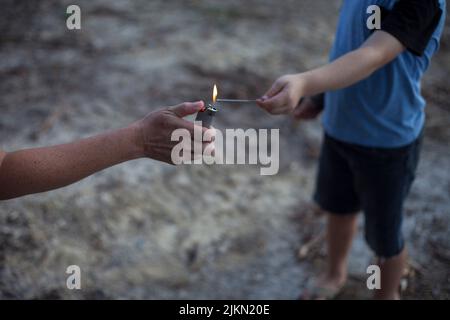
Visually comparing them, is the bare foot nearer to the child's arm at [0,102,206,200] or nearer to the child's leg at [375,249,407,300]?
the child's leg at [375,249,407,300]

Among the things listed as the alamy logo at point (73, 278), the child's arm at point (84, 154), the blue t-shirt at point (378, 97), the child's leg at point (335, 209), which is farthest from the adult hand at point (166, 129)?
the alamy logo at point (73, 278)

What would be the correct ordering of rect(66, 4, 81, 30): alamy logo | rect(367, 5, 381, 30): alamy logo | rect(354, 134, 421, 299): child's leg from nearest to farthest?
rect(367, 5, 381, 30): alamy logo, rect(354, 134, 421, 299): child's leg, rect(66, 4, 81, 30): alamy logo

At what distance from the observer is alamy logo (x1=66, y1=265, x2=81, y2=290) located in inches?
106

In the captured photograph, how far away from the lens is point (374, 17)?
1.93 metres

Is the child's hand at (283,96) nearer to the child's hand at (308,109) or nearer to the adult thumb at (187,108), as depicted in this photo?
the adult thumb at (187,108)

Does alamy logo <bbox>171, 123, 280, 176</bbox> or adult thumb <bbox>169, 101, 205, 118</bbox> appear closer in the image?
adult thumb <bbox>169, 101, 205, 118</bbox>

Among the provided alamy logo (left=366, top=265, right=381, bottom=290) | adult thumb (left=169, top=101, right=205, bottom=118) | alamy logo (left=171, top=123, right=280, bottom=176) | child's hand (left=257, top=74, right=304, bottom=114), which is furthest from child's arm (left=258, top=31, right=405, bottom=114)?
alamy logo (left=171, top=123, right=280, bottom=176)

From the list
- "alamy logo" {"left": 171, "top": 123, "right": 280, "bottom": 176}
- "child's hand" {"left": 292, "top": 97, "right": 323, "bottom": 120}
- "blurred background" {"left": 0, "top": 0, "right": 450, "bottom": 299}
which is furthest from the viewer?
"alamy logo" {"left": 171, "top": 123, "right": 280, "bottom": 176}

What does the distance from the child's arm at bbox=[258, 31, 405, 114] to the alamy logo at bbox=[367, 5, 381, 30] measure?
3.3 inches

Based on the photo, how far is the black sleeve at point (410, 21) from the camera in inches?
72.2

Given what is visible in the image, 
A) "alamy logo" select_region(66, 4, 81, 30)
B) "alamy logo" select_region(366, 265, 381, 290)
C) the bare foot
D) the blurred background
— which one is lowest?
the bare foot

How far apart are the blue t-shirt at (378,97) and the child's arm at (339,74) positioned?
0.16 metres

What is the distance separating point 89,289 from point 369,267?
1594mm
